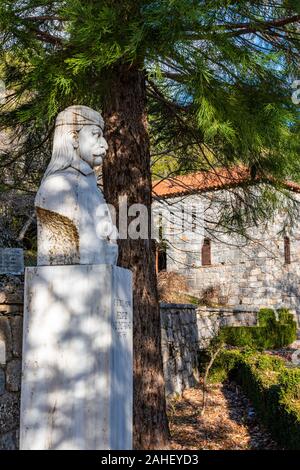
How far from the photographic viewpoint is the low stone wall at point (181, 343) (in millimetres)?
8766

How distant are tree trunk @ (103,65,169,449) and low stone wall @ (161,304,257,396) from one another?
3.49 m

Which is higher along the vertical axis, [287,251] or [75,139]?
[287,251]

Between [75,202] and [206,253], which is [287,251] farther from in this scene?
[75,202]

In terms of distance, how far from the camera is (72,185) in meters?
3.55

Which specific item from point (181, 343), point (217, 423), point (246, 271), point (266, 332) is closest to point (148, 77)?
point (217, 423)

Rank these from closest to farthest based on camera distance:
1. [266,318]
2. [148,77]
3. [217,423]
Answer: [148,77]
[217,423]
[266,318]

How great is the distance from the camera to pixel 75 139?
367 centimetres

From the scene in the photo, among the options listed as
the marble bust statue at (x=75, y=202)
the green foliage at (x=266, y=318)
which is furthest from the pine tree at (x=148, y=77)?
the green foliage at (x=266, y=318)

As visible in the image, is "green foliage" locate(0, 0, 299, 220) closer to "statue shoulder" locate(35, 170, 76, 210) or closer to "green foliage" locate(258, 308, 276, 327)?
"statue shoulder" locate(35, 170, 76, 210)

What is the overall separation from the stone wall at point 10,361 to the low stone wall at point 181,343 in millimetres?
4999

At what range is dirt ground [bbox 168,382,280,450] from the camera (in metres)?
6.10

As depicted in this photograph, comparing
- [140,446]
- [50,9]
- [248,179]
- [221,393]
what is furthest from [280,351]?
[50,9]

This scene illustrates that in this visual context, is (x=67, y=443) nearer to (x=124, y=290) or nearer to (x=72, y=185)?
(x=124, y=290)

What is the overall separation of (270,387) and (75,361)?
413cm
